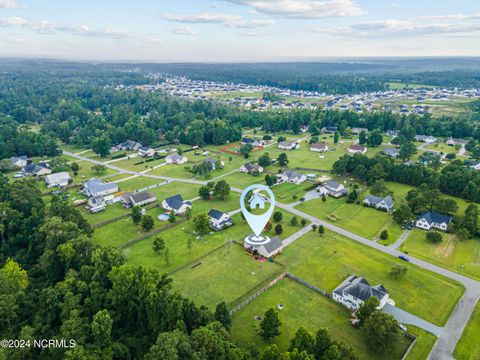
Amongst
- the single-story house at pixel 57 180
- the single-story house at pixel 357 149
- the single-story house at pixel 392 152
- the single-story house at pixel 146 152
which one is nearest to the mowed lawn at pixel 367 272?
the single-story house at pixel 392 152

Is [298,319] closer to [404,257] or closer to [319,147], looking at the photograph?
[404,257]

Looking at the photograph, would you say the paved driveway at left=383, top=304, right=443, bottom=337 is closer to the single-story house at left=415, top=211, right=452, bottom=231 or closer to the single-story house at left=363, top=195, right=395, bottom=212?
the single-story house at left=415, top=211, right=452, bottom=231

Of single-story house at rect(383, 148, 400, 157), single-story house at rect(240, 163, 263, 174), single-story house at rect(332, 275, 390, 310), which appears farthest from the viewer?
single-story house at rect(383, 148, 400, 157)

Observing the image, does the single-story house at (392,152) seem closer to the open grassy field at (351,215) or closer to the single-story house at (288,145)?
the single-story house at (288,145)

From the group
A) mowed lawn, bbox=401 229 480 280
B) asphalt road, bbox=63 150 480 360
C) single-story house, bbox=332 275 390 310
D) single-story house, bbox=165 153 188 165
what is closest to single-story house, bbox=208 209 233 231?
asphalt road, bbox=63 150 480 360

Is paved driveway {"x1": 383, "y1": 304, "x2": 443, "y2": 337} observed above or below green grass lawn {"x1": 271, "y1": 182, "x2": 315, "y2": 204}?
below

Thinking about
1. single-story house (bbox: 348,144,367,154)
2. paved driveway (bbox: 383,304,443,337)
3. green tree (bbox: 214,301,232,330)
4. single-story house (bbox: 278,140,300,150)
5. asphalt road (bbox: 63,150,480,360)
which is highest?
single-story house (bbox: 348,144,367,154)

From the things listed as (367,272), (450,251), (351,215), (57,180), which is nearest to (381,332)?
(367,272)

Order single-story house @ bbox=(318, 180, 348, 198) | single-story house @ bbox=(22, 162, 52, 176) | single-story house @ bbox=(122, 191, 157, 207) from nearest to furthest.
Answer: single-story house @ bbox=(122, 191, 157, 207)
single-story house @ bbox=(318, 180, 348, 198)
single-story house @ bbox=(22, 162, 52, 176)
